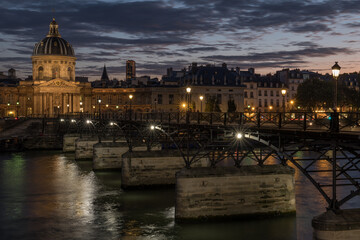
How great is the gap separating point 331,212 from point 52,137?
2890 inches

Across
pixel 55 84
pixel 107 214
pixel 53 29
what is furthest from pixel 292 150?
pixel 53 29

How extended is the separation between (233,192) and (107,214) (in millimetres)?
8850

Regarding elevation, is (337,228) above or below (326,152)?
below

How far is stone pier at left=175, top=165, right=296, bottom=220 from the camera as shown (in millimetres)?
27359

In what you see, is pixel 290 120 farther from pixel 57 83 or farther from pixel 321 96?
pixel 57 83

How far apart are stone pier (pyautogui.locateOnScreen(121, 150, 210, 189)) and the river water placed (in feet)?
3.40

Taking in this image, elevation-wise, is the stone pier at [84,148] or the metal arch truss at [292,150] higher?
the metal arch truss at [292,150]

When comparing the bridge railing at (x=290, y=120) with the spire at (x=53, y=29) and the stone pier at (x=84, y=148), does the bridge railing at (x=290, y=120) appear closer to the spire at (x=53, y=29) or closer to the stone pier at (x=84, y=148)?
the stone pier at (x=84, y=148)

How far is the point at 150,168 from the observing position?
39.3m

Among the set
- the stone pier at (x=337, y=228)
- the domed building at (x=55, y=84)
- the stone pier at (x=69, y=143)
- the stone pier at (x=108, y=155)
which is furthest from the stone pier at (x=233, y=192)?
the domed building at (x=55, y=84)

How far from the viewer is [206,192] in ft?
90.2

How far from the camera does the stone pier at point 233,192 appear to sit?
2736cm

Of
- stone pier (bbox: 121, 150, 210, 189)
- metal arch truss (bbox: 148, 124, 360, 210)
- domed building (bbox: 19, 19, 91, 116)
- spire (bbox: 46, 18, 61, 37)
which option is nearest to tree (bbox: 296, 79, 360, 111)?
metal arch truss (bbox: 148, 124, 360, 210)

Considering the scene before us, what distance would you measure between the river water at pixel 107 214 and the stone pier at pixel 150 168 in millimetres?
1036
